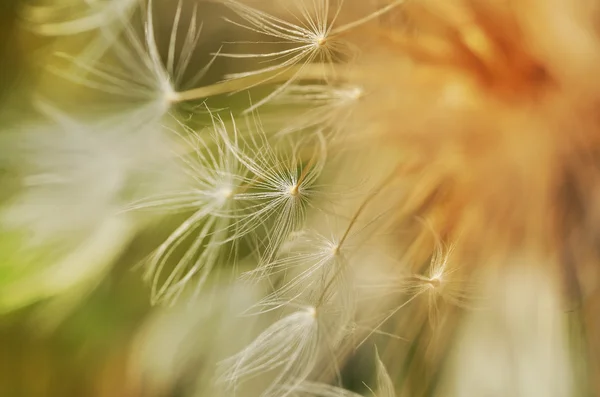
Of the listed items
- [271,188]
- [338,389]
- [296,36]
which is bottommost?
[338,389]

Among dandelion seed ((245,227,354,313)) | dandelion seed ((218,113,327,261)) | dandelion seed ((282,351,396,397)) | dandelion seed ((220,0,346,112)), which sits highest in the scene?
dandelion seed ((220,0,346,112))

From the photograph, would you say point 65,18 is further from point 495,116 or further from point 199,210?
point 495,116

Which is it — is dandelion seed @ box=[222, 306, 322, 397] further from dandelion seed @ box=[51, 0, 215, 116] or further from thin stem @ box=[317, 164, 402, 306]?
dandelion seed @ box=[51, 0, 215, 116]

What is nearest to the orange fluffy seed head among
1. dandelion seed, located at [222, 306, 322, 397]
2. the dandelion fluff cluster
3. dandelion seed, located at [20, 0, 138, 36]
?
the dandelion fluff cluster

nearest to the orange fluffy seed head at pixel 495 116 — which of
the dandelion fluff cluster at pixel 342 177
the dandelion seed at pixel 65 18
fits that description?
the dandelion fluff cluster at pixel 342 177

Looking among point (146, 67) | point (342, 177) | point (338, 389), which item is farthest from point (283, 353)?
point (146, 67)

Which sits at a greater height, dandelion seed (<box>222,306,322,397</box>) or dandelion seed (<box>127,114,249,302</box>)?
dandelion seed (<box>127,114,249,302</box>)

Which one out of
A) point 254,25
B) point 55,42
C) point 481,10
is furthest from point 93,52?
point 481,10

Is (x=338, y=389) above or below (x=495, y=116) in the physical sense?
below
